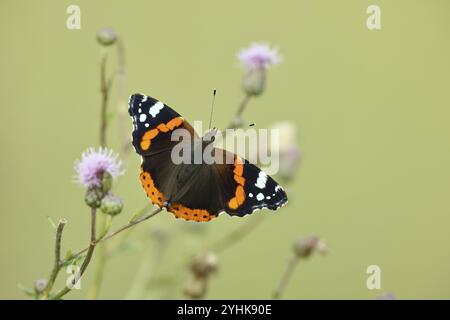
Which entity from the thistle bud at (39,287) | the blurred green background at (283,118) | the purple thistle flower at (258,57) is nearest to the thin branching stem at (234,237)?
the purple thistle flower at (258,57)

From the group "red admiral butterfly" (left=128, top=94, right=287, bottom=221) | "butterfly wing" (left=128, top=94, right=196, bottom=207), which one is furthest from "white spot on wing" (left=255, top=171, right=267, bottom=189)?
"butterfly wing" (left=128, top=94, right=196, bottom=207)

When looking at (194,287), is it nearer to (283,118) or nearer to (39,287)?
(39,287)

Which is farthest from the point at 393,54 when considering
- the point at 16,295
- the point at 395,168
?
the point at 16,295

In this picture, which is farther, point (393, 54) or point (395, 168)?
point (393, 54)

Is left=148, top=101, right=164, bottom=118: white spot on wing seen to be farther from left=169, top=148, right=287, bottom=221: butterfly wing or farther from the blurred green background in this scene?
the blurred green background

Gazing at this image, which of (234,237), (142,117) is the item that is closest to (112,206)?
(142,117)
